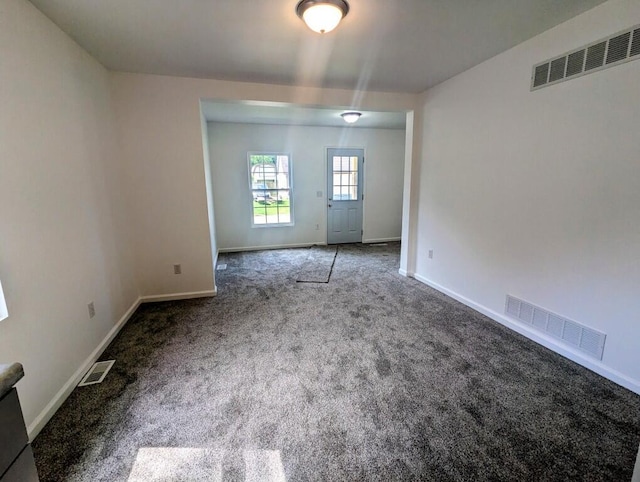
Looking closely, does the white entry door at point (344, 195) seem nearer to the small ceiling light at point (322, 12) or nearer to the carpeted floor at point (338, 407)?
the carpeted floor at point (338, 407)

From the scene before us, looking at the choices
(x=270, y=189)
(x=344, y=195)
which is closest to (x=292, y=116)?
(x=270, y=189)

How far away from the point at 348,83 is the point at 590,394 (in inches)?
136

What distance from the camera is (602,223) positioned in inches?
79.6

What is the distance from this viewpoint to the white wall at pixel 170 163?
3059mm

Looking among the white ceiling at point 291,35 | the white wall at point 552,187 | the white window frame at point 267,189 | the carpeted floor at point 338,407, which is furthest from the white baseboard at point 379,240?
the white ceiling at point 291,35

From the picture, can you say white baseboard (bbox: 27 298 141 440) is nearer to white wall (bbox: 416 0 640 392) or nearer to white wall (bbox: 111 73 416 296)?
white wall (bbox: 111 73 416 296)

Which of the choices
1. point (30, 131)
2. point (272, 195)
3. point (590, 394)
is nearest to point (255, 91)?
point (30, 131)

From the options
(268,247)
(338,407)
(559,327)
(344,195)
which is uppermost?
(344,195)

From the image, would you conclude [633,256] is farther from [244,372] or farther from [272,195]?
[272,195]

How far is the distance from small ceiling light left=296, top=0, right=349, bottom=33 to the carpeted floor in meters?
2.38

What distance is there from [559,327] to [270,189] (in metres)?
5.01

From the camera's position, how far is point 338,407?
1.80 m

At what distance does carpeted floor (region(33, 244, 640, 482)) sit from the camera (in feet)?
4.68

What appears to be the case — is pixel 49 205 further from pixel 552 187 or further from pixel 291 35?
pixel 552 187
